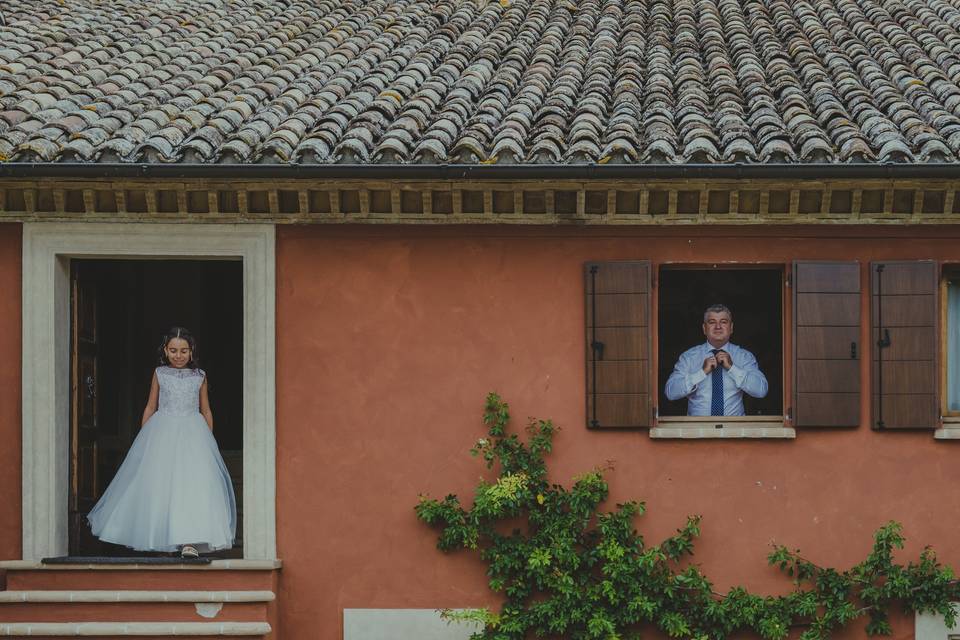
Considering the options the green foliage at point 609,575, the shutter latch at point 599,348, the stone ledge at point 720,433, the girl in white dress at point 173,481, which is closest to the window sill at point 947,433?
the green foliage at point 609,575

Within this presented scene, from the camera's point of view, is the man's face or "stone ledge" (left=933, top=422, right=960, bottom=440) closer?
"stone ledge" (left=933, top=422, right=960, bottom=440)

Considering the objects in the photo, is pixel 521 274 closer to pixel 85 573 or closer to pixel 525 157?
pixel 525 157

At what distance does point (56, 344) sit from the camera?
352 inches

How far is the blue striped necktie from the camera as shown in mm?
9141

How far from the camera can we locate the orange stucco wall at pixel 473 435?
8.80 meters

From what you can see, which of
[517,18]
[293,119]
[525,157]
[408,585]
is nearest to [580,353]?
[525,157]

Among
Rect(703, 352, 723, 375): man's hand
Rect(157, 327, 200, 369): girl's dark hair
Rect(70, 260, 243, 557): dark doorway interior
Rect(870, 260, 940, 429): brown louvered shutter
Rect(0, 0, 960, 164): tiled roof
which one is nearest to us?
Rect(0, 0, 960, 164): tiled roof

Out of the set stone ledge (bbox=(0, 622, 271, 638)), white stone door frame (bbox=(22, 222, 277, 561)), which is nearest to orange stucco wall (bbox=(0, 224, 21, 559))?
white stone door frame (bbox=(22, 222, 277, 561))

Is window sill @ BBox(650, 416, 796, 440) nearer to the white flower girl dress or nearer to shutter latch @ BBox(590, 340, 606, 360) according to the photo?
shutter latch @ BBox(590, 340, 606, 360)

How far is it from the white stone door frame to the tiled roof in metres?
0.64

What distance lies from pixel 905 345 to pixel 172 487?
17.1 feet

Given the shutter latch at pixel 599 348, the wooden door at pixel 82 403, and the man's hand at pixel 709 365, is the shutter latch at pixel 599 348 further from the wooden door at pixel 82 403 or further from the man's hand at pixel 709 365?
the wooden door at pixel 82 403

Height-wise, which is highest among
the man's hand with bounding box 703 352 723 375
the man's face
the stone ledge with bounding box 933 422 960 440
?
the man's face

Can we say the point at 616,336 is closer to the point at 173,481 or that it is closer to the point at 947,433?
the point at 947,433
